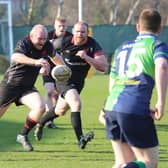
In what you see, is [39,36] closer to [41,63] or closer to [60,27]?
[41,63]

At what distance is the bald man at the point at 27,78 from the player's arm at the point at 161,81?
12.3 ft

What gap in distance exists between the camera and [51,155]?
367 inches

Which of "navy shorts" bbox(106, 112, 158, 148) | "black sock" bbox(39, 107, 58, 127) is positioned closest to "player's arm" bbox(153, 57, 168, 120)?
"navy shorts" bbox(106, 112, 158, 148)

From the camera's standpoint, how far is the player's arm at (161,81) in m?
5.80

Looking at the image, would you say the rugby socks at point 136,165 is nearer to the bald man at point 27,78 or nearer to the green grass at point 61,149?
the green grass at point 61,149

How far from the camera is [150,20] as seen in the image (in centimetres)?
597

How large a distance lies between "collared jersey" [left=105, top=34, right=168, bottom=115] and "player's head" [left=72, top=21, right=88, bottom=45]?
399cm

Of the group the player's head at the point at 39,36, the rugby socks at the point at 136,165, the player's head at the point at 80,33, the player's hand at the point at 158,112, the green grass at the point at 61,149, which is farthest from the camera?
the player's head at the point at 80,33

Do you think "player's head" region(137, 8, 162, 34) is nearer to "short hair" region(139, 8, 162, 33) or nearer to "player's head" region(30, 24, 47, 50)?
"short hair" region(139, 8, 162, 33)

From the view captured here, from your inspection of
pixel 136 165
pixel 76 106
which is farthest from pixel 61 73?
pixel 136 165

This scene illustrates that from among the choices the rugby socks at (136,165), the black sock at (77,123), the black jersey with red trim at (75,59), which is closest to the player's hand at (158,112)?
the rugby socks at (136,165)

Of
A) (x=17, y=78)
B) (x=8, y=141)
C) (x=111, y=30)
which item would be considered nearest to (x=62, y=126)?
(x=8, y=141)

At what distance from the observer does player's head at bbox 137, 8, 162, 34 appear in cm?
595

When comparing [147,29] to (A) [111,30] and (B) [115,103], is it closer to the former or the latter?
(B) [115,103]
